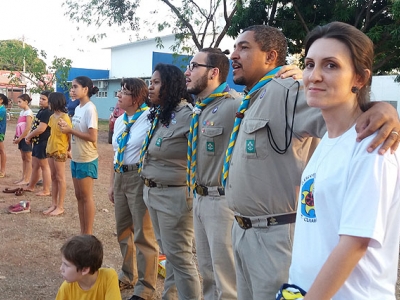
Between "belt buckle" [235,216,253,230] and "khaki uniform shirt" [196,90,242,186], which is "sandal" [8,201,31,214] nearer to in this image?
"khaki uniform shirt" [196,90,242,186]

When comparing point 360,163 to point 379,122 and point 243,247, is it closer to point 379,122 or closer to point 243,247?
point 379,122

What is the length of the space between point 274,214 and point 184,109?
1701 millimetres

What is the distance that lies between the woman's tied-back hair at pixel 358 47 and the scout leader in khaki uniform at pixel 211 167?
167 centimetres

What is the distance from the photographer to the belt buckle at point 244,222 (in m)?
2.36

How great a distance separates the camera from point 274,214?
89.9 inches

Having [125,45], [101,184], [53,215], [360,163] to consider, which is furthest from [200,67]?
[125,45]

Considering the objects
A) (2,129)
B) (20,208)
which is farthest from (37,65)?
(20,208)

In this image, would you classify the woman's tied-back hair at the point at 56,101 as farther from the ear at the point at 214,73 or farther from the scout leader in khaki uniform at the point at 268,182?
the scout leader in khaki uniform at the point at 268,182

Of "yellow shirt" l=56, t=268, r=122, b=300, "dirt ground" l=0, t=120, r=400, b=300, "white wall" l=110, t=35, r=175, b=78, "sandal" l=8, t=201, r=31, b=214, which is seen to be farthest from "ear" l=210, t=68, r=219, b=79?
"white wall" l=110, t=35, r=175, b=78

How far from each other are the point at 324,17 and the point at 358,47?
31.2 ft

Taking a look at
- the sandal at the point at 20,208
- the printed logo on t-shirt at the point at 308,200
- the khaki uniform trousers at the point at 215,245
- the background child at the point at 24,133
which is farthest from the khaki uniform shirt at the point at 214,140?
the background child at the point at 24,133

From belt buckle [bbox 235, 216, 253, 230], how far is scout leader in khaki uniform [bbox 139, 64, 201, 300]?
118cm

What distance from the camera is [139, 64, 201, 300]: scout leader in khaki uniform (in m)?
3.56

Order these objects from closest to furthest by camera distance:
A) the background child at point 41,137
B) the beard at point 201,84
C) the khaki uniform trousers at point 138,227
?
the beard at point 201,84 → the khaki uniform trousers at point 138,227 → the background child at point 41,137
